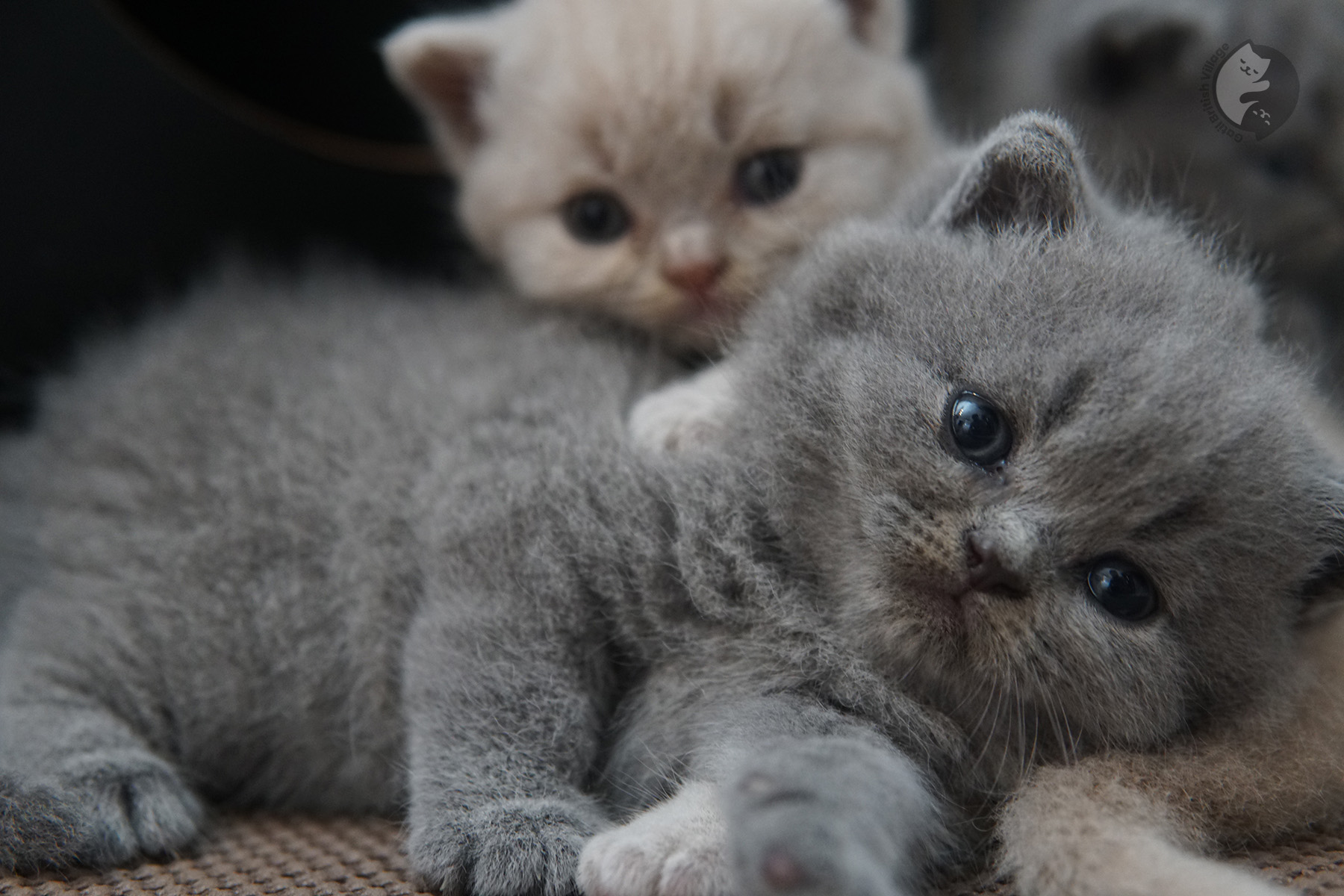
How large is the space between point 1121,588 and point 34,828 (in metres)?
1.26

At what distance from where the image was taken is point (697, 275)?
172 centimetres

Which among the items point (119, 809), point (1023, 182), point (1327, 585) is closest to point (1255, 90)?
point (1023, 182)

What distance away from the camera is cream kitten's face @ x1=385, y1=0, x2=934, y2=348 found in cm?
176

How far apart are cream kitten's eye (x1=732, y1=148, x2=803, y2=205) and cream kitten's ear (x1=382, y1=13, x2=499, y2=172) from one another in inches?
20.7

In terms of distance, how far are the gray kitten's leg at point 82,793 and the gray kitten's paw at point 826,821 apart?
77 centimetres

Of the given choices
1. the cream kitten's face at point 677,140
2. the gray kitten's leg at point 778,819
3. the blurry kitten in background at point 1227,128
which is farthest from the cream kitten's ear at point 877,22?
the gray kitten's leg at point 778,819

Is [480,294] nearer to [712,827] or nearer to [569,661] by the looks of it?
[569,661]

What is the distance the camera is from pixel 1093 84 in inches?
92.6

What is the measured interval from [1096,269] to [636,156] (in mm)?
753

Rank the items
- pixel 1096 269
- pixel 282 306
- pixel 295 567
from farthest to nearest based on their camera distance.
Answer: pixel 282 306
pixel 295 567
pixel 1096 269

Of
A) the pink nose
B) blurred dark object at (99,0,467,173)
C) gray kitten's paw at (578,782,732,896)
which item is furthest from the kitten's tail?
blurred dark object at (99,0,467,173)

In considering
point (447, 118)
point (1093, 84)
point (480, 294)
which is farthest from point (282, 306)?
point (1093, 84)

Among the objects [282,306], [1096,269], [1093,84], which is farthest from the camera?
[1093,84]

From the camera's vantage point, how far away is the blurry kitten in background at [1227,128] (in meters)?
2.02
